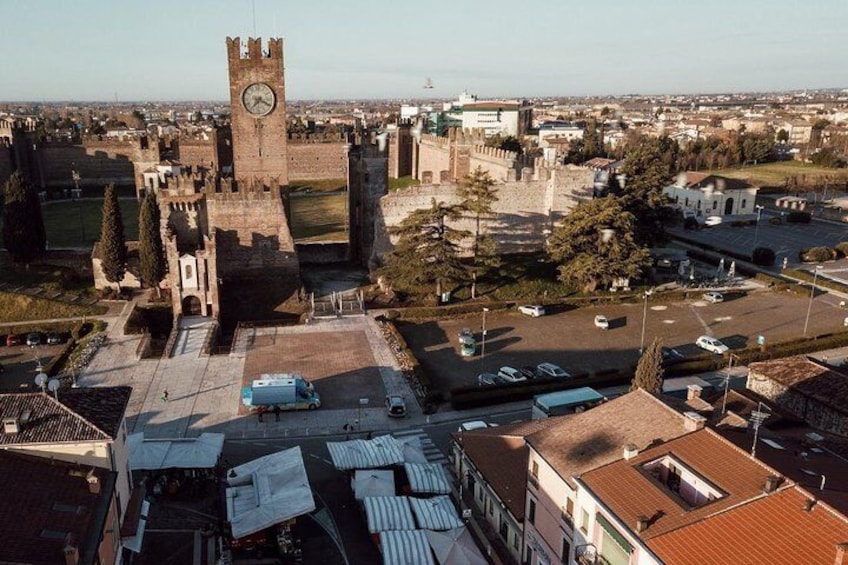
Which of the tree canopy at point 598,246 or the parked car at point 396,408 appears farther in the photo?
the tree canopy at point 598,246

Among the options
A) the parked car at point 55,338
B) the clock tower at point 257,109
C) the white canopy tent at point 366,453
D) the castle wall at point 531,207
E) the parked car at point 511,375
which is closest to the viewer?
the white canopy tent at point 366,453

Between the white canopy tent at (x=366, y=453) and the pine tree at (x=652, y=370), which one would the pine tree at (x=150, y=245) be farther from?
the pine tree at (x=652, y=370)

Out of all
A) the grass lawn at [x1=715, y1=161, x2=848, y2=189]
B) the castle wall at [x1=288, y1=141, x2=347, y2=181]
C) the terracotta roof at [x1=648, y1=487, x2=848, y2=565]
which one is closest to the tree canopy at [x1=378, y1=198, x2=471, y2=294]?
the terracotta roof at [x1=648, y1=487, x2=848, y2=565]

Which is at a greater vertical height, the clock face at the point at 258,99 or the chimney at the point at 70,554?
the clock face at the point at 258,99

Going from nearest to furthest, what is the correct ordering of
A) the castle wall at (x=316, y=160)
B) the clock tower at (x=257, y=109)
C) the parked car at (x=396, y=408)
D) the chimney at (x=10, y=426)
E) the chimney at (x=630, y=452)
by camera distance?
the chimney at (x=630, y=452)
the chimney at (x=10, y=426)
the parked car at (x=396, y=408)
the clock tower at (x=257, y=109)
the castle wall at (x=316, y=160)

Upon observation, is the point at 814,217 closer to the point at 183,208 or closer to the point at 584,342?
the point at 584,342

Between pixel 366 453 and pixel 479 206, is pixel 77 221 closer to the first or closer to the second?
pixel 479 206

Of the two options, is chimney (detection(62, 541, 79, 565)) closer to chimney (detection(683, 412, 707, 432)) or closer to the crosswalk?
the crosswalk

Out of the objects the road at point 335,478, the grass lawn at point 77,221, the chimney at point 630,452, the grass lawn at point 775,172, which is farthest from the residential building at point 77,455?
the grass lawn at point 775,172
